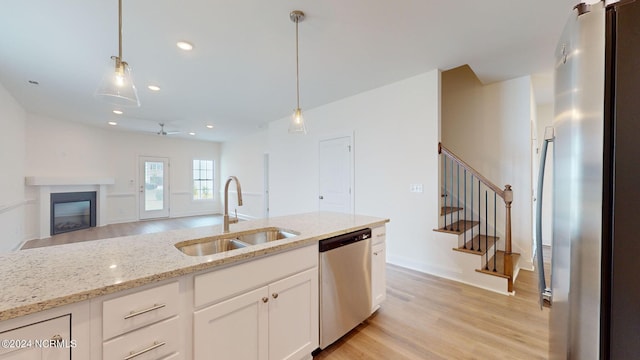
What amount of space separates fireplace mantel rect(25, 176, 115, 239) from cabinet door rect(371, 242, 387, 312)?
23.5 feet

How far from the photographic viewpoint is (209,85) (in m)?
3.83

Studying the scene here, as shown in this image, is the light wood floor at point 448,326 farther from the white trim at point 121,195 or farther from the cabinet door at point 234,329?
the white trim at point 121,195

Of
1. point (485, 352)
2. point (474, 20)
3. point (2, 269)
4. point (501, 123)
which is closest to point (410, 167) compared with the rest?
point (501, 123)

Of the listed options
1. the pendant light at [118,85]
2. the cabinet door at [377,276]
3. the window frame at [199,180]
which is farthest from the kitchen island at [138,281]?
the window frame at [199,180]

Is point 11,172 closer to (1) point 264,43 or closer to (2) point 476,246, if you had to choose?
(1) point 264,43

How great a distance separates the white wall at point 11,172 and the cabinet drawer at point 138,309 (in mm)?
4816

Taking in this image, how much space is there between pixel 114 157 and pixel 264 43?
694 centimetres

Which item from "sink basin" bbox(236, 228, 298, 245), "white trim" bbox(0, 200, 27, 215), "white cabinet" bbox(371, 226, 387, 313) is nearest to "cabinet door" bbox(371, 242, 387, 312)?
"white cabinet" bbox(371, 226, 387, 313)

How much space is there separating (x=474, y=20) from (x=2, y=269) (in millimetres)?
3493

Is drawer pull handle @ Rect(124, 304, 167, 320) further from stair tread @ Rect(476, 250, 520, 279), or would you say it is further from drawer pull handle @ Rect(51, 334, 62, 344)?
stair tread @ Rect(476, 250, 520, 279)

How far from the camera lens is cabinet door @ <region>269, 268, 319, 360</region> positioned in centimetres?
153

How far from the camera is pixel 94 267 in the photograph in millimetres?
1130

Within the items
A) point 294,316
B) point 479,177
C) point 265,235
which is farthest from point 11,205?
point 479,177

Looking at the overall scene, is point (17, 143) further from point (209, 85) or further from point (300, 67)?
point (300, 67)
